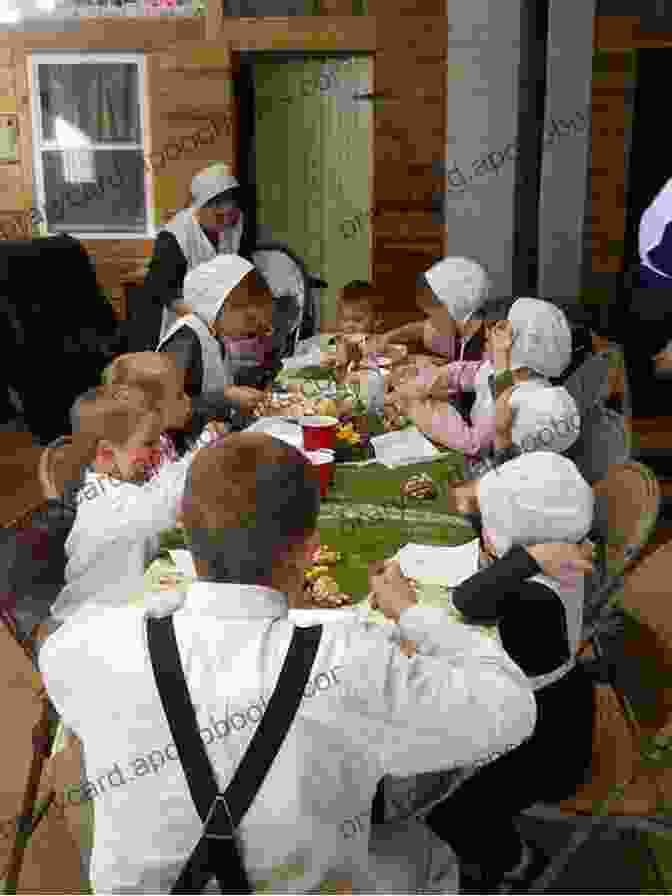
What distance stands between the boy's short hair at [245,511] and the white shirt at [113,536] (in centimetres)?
71

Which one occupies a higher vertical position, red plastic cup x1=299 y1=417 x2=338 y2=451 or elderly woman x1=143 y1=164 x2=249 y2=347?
elderly woman x1=143 y1=164 x2=249 y2=347

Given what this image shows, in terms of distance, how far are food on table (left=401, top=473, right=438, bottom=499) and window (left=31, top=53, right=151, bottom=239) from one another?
15.2ft

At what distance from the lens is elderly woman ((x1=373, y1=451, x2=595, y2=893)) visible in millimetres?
1911

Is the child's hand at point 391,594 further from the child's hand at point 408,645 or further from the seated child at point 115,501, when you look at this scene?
the seated child at point 115,501

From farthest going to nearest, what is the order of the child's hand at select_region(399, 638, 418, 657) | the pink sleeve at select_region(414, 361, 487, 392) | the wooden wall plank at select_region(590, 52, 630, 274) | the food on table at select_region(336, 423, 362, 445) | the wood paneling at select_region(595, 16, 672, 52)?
the wooden wall plank at select_region(590, 52, 630, 274) → the wood paneling at select_region(595, 16, 672, 52) → the pink sleeve at select_region(414, 361, 487, 392) → the food on table at select_region(336, 423, 362, 445) → the child's hand at select_region(399, 638, 418, 657)

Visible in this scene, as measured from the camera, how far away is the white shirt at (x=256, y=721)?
50.2 inches

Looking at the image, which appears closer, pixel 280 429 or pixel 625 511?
pixel 625 511

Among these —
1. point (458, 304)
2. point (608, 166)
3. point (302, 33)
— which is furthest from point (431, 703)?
point (302, 33)

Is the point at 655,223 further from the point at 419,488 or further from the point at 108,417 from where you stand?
the point at 108,417

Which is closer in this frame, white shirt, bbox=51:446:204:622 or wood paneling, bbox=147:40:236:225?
white shirt, bbox=51:446:204:622

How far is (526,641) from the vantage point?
193cm

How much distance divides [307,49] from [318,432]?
14.2 feet

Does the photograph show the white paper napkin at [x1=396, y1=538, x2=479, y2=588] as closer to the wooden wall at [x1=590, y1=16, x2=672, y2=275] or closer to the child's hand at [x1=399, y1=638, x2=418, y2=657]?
the child's hand at [x1=399, y1=638, x2=418, y2=657]

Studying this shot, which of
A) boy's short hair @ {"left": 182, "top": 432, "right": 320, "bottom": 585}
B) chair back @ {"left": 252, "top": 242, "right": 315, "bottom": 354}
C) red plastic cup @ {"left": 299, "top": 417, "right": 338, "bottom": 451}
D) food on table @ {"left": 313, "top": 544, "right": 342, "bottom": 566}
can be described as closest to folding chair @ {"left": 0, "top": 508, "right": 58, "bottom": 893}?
food on table @ {"left": 313, "top": 544, "right": 342, "bottom": 566}
